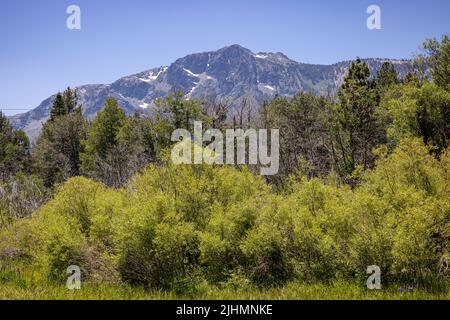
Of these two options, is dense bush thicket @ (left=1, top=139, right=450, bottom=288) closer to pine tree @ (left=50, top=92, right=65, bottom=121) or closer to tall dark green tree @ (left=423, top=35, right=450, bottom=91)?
tall dark green tree @ (left=423, top=35, right=450, bottom=91)

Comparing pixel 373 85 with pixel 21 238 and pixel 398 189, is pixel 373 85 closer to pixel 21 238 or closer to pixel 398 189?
pixel 398 189

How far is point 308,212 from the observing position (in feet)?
31.8

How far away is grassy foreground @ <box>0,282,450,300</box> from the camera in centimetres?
782

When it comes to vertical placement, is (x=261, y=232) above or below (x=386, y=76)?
below

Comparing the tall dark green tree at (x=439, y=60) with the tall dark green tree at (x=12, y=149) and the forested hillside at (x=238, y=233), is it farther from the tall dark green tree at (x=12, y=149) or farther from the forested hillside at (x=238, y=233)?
the tall dark green tree at (x=12, y=149)

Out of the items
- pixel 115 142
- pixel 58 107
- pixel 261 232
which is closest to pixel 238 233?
pixel 261 232

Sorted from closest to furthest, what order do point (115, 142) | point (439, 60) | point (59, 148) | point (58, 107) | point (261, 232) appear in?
point (261, 232) → point (439, 60) → point (115, 142) → point (59, 148) → point (58, 107)

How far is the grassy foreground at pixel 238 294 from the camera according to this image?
308 inches

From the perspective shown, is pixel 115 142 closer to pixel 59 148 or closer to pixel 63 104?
pixel 59 148

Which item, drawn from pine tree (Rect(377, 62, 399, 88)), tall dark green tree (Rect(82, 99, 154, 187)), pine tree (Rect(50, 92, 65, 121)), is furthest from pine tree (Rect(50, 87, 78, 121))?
pine tree (Rect(377, 62, 399, 88))

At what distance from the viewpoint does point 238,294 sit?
824cm

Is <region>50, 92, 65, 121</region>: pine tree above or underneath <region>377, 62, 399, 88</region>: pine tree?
underneath

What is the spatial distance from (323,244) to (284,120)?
39.4 meters
